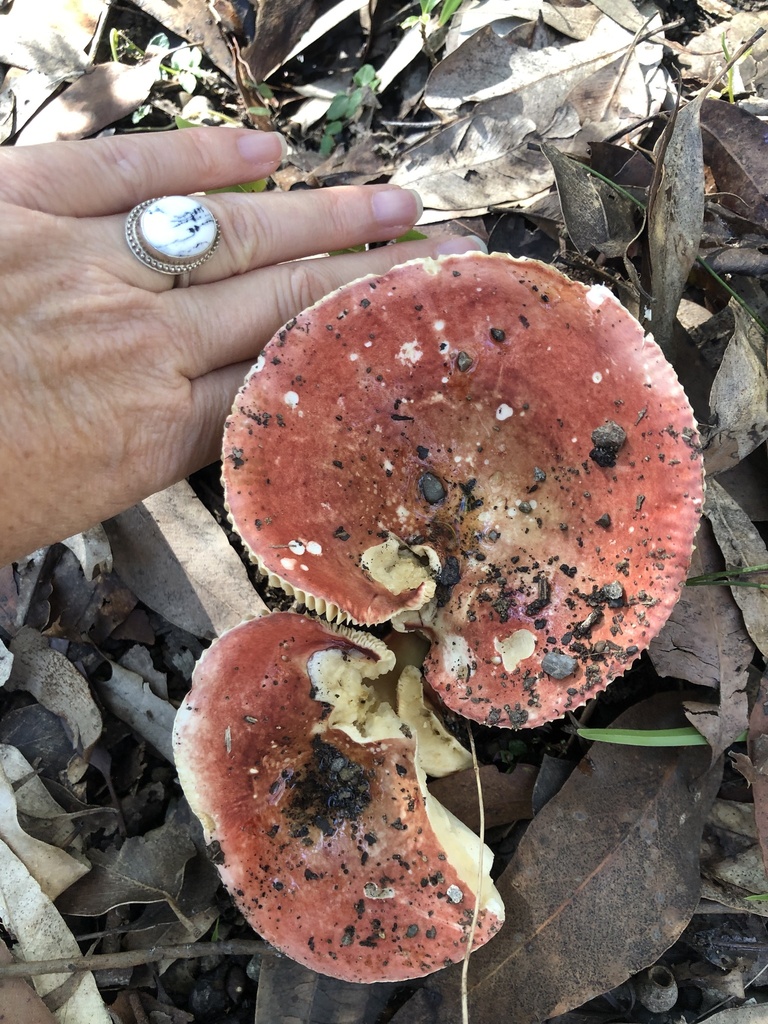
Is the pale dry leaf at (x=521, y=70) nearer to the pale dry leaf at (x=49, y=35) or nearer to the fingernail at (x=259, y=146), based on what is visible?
the fingernail at (x=259, y=146)

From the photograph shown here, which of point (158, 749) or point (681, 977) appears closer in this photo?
point (681, 977)

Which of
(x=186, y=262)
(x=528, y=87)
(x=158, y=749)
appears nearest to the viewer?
(x=186, y=262)

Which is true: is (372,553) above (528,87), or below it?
below

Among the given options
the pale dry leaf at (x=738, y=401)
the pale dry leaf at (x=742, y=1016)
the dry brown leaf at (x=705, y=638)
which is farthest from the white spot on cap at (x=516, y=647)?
the pale dry leaf at (x=742, y=1016)

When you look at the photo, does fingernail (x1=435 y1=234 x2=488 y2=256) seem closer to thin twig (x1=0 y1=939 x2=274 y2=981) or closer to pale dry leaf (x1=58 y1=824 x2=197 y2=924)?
pale dry leaf (x1=58 y1=824 x2=197 y2=924)

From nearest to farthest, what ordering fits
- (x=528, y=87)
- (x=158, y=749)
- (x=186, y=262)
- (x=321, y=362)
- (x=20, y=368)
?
(x=321, y=362), (x=20, y=368), (x=186, y=262), (x=158, y=749), (x=528, y=87)

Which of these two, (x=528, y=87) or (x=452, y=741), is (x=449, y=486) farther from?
(x=528, y=87)

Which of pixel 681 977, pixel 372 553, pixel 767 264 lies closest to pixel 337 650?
pixel 372 553
